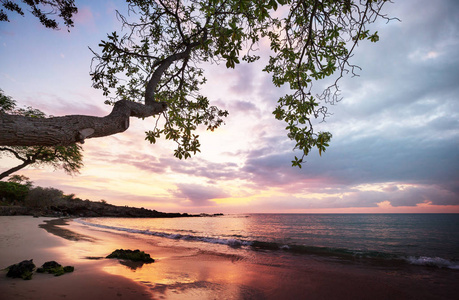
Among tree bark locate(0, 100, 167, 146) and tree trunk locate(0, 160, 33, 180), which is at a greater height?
tree trunk locate(0, 160, 33, 180)

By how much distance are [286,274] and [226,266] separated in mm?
2122

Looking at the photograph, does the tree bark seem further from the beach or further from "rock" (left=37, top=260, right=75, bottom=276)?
"rock" (left=37, top=260, right=75, bottom=276)

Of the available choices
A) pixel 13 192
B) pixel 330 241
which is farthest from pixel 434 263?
pixel 13 192

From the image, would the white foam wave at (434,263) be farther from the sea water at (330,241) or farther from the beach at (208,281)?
the beach at (208,281)

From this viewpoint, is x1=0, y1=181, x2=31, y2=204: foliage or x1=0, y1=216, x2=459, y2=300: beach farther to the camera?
x1=0, y1=181, x2=31, y2=204: foliage

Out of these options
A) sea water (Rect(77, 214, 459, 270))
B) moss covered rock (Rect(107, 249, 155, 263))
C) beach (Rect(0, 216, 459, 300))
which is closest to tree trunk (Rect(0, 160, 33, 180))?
sea water (Rect(77, 214, 459, 270))

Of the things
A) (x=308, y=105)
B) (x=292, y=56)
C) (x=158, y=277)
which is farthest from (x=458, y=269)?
(x=158, y=277)

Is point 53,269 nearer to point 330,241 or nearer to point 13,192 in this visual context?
point 330,241

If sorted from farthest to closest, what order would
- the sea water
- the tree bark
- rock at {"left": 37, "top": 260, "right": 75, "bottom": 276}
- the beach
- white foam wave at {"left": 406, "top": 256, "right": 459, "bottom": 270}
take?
the sea water, white foam wave at {"left": 406, "top": 256, "right": 459, "bottom": 270}, rock at {"left": 37, "top": 260, "right": 75, "bottom": 276}, the beach, the tree bark

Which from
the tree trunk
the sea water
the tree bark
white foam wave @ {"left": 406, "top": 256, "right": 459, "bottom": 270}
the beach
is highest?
the tree trunk

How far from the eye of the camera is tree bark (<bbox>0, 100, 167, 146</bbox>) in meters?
2.78

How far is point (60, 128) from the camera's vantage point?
313 centimetres

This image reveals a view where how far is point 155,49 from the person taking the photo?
22.0 feet

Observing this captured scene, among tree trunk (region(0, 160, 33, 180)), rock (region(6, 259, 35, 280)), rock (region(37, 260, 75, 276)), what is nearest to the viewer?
rock (region(6, 259, 35, 280))
